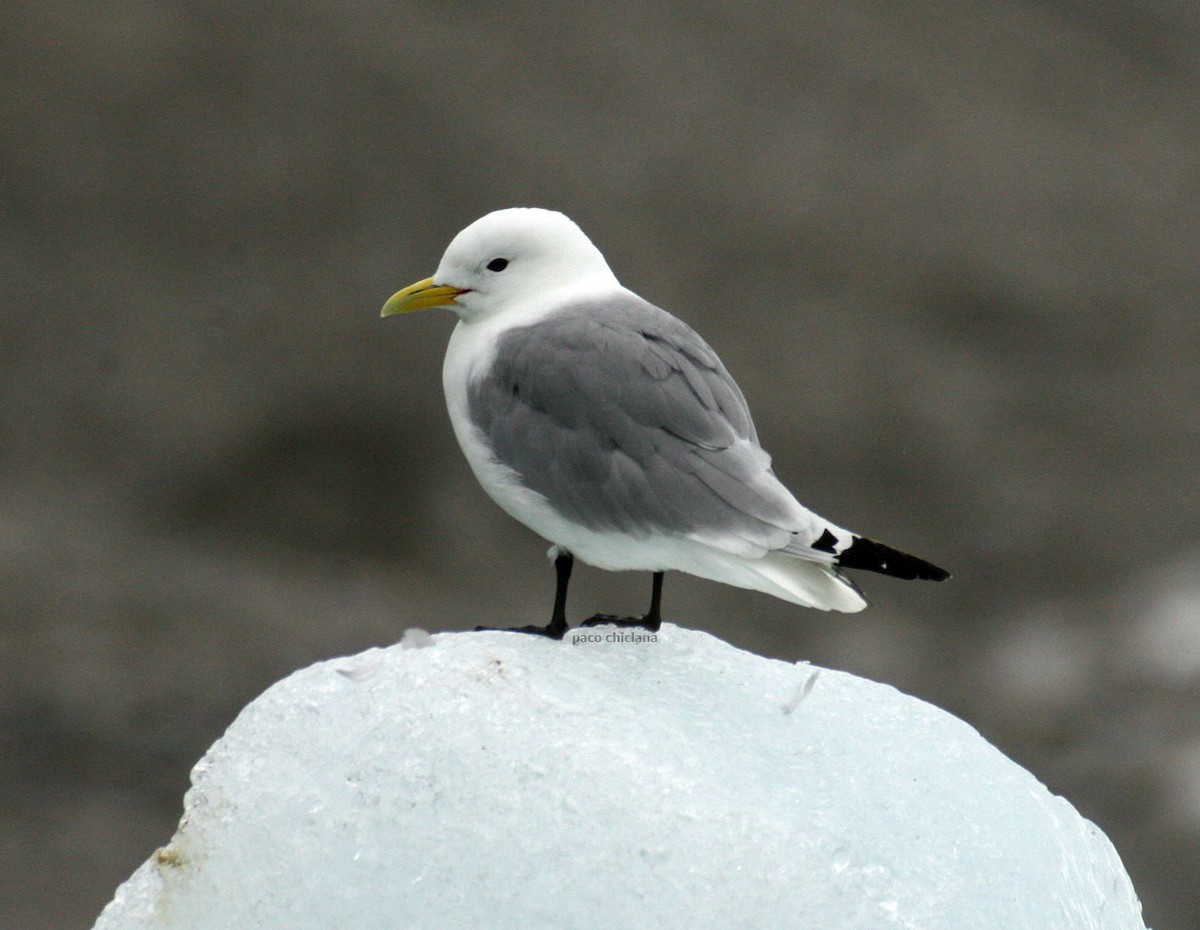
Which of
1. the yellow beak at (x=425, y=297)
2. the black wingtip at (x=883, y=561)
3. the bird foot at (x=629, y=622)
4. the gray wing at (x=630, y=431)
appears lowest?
the bird foot at (x=629, y=622)

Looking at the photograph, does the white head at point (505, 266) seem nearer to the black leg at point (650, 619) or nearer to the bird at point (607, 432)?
the bird at point (607, 432)

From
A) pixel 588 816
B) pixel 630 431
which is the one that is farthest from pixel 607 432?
pixel 588 816

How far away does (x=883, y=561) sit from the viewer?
1.60 meters

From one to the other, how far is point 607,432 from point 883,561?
0.33 m

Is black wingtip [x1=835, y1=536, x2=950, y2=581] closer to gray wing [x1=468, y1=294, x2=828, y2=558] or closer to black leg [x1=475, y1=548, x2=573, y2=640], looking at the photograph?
gray wing [x1=468, y1=294, x2=828, y2=558]

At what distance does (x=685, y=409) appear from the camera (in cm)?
171

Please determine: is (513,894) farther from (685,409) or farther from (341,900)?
(685,409)

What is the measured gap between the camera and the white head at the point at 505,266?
71.3 inches

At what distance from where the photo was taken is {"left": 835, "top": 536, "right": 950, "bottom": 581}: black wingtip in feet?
5.24

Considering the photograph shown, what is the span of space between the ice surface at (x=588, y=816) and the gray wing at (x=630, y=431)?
0.63ft

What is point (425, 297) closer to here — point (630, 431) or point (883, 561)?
point (630, 431)

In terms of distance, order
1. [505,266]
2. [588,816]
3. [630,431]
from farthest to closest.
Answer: [505,266]
[630,431]
[588,816]

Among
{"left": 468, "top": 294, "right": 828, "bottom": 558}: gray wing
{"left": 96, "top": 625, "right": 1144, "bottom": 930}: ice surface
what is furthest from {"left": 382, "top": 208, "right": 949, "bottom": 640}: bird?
{"left": 96, "top": 625, "right": 1144, "bottom": 930}: ice surface

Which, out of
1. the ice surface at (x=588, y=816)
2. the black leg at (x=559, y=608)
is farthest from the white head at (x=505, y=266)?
the ice surface at (x=588, y=816)
